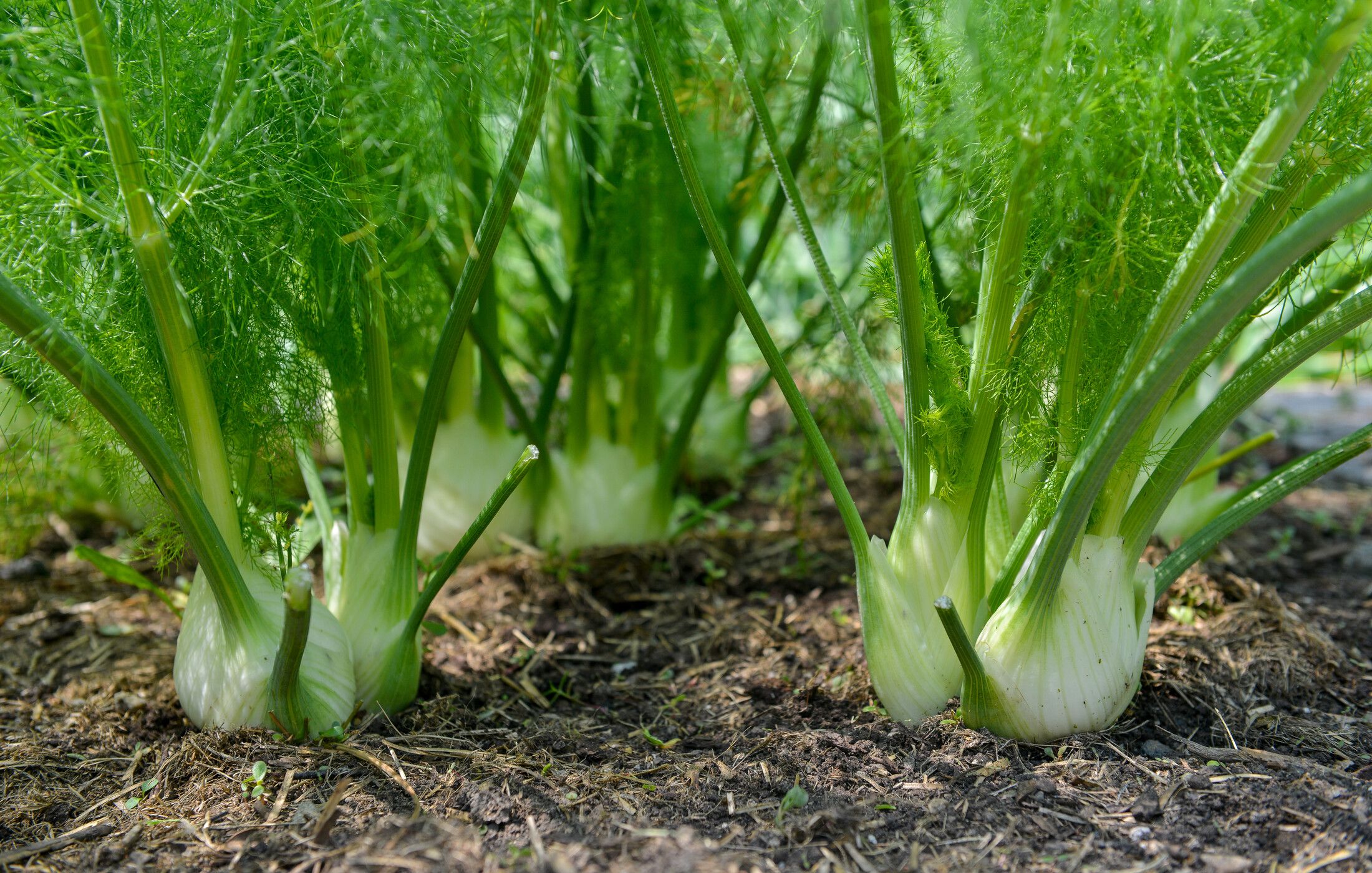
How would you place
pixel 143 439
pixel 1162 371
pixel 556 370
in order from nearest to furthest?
pixel 1162 371 < pixel 143 439 < pixel 556 370

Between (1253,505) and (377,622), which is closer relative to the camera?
(1253,505)

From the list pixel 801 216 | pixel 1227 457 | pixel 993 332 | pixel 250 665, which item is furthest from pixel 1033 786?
pixel 250 665

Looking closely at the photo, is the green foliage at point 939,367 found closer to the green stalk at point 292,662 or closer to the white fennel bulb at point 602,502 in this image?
the green stalk at point 292,662

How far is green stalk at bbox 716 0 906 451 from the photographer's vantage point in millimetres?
1356

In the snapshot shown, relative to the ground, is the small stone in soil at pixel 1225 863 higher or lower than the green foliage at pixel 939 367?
lower

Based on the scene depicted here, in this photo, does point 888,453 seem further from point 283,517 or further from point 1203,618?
point 283,517

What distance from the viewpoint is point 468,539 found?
144cm

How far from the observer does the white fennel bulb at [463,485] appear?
2.28m

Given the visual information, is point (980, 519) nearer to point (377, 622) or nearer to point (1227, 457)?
point (1227, 457)

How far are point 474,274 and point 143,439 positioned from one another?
47cm

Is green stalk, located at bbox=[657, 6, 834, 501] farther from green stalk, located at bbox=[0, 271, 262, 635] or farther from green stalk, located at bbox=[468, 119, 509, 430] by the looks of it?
green stalk, located at bbox=[0, 271, 262, 635]

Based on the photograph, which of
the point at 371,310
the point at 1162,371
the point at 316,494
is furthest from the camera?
the point at 316,494

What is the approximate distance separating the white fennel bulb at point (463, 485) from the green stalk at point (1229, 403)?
4.50ft

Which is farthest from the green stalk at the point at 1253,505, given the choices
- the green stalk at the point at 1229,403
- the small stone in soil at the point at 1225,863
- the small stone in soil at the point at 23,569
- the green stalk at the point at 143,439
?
the small stone in soil at the point at 23,569
